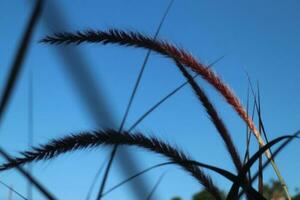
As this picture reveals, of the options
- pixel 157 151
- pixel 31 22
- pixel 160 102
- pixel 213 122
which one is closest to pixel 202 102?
pixel 213 122

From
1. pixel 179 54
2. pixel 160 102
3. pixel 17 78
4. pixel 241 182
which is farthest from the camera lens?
pixel 179 54

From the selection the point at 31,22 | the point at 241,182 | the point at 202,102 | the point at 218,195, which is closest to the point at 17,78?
the point at 31,22

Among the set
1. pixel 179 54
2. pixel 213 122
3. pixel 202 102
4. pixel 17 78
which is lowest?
pixel 17 78

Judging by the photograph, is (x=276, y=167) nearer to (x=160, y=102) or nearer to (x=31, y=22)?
(x=160, y=102)

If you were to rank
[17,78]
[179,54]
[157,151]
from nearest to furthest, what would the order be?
[17,78] < [157,151] < [179,54]

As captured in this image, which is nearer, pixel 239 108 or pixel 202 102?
pixel 202 102

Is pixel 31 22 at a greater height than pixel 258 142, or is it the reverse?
pixel 258 142

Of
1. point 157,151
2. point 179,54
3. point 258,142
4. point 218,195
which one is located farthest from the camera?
point 179,54

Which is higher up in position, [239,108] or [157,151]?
[239,108]

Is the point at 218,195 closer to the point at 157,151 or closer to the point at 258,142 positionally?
the point at 157,151
